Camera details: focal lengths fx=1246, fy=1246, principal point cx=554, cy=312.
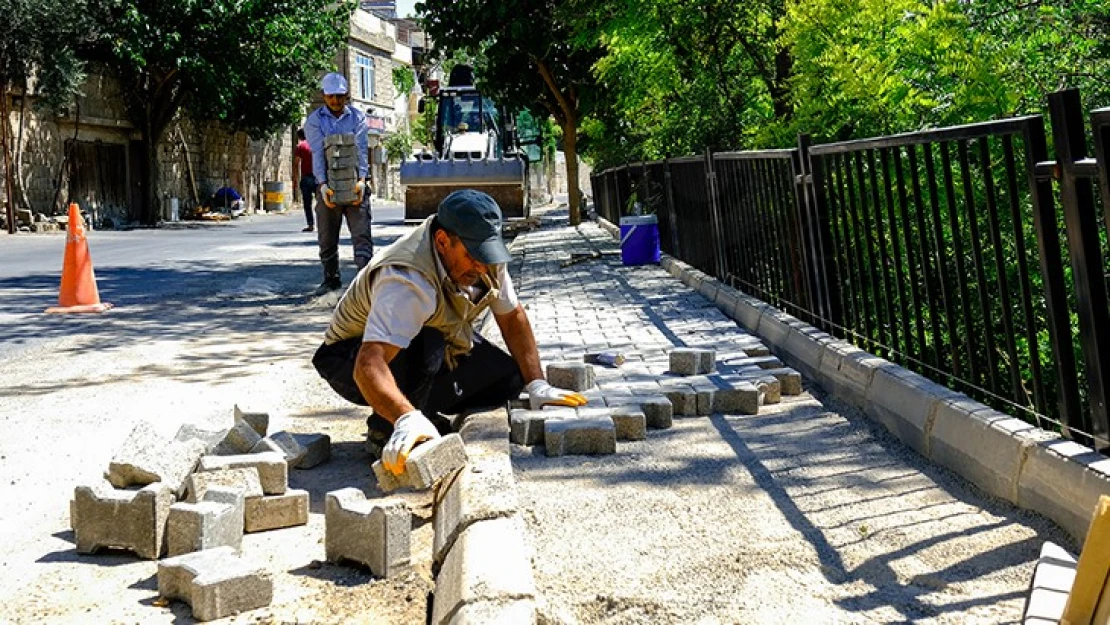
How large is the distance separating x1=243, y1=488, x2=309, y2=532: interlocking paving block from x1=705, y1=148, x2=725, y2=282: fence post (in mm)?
6883

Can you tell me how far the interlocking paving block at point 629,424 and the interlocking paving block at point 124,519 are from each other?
2111 millimetres

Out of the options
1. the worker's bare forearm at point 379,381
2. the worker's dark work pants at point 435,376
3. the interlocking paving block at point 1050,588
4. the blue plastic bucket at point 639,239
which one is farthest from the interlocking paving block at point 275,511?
the blue plastic bucket at point 639,239

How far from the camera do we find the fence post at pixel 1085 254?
165 inches

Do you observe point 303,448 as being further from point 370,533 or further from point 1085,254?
point 1085,254

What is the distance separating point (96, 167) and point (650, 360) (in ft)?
99.7

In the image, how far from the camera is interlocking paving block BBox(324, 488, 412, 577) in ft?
13.2

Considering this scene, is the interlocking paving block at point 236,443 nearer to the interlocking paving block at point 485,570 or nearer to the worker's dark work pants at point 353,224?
the interlocking paving block at point 485,570

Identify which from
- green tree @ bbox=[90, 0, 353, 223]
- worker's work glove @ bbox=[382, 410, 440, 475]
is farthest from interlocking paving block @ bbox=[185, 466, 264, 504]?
green tree @ bbox=[90, 0, 353, 223]

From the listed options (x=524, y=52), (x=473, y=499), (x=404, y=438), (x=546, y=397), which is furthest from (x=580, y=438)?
(x=524, y=52)

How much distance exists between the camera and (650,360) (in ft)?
25.8

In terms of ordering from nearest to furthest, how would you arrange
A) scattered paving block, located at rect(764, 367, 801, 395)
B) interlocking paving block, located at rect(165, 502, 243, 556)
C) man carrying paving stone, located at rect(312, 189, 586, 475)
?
1. interlocking paving block, located at rect(165, 502, 243, 556)
2. man carrying paving stone, located at rect(312, 189, 586, 475)
3. scattered paving block, located at rect(764, 367, 801, 395)

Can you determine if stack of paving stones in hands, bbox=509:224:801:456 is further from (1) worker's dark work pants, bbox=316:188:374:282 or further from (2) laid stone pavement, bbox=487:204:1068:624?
(1) worker's dark work pants, bbox=316:188:374:282

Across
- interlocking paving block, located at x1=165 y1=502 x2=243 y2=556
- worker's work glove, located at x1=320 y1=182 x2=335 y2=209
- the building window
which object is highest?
the building window

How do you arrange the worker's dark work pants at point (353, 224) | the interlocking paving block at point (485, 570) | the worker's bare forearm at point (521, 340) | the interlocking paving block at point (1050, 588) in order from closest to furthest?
the interlocking paving block at point (1050, 588), the interlocking paving block at point (485, 570), the worker's bare forearm at point (521, 340), the worker's dark work pants at point (353, 224)
